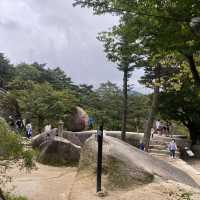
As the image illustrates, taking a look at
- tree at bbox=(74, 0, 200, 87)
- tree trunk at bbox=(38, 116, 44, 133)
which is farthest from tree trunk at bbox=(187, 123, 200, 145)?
tree at bbox=(74, 0, 200, 87)

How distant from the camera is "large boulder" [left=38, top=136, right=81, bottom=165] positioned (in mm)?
22000

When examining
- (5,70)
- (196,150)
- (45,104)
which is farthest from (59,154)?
(5,70)

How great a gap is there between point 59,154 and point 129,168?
299 inches

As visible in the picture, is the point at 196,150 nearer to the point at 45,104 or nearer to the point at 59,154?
the point at 45,104

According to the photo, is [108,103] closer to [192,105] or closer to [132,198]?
[192,105]

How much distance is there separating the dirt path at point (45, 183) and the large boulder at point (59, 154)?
678 millimetres

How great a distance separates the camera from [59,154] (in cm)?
2214

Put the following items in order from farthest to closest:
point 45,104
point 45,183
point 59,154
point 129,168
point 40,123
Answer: point 40,123 → point 45,104 → point 59,154 → point 45,183 → point 129,168

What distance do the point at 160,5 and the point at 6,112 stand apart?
1224 inches

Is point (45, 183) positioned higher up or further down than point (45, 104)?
further down

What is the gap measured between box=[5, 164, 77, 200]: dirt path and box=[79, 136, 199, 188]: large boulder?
59.1 inches

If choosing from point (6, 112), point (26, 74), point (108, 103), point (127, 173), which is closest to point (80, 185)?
point (127, 173)

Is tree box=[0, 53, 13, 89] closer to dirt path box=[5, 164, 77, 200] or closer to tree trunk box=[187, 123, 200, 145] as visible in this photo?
tree trunk box=[187, 123, 200, 145]

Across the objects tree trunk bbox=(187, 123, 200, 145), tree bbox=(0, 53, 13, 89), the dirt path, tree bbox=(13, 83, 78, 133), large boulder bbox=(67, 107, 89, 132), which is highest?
tree bbox=(0, 53, 13, 89)
